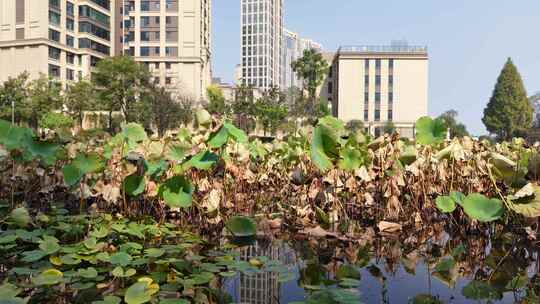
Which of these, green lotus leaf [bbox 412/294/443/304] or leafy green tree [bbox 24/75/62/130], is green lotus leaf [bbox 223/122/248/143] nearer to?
green lotus leaf [bbox 412/294/443/304]

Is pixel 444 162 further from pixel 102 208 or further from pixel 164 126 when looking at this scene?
pixel 164 126

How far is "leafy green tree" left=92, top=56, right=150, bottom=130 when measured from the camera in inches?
1356

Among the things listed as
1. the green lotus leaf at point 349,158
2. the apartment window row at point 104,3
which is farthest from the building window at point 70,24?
the green lotus leaf at point 349,158

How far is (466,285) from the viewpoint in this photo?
292 centimetres

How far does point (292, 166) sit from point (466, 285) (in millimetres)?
3609

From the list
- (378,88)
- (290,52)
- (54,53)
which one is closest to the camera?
(54,53)

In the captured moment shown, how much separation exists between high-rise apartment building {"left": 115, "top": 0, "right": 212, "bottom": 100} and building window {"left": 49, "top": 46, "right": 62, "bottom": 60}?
720cm

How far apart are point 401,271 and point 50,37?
43.2 meters

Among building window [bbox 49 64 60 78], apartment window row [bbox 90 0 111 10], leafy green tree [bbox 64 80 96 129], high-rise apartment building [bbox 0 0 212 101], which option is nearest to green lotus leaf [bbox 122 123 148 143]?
leafy green tree [bbox 64 80 96 129]

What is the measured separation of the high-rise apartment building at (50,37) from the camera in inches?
1549

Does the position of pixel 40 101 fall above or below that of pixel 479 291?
above

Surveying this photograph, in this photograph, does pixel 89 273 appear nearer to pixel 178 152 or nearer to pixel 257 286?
pixel 257 286

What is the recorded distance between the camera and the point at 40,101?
1241 inches

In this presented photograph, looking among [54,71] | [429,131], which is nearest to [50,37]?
[54,71]
